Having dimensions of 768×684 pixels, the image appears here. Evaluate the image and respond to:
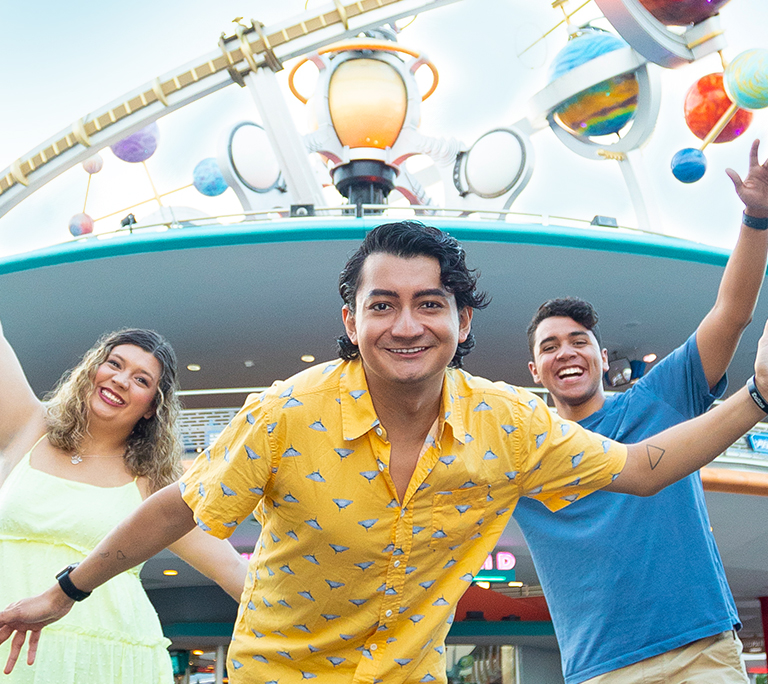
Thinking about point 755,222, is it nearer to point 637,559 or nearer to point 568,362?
point 568,362

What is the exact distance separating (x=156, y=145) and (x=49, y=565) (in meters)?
14.0

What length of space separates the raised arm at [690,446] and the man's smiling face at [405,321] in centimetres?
58

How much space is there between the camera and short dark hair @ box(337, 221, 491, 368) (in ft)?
6.50

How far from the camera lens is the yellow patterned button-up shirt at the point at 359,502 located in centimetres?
191

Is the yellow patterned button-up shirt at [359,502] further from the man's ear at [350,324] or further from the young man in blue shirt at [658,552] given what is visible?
the young man in blue shirt at [658,552]

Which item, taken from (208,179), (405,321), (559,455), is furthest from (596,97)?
(405,321)

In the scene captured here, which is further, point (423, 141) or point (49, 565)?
point (423, 141)

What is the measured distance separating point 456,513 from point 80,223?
16.3 metres

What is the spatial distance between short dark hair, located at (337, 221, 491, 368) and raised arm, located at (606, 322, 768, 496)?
23.9 inches

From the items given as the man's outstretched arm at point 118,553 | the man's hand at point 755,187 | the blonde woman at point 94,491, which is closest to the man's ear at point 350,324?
the man's outstretched arm at point 118,553

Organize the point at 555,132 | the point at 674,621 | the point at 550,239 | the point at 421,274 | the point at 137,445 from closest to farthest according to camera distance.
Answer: the point at 421,274, the point at 674,621, the point at 137,445, the point at 550,239, the point at 555,132

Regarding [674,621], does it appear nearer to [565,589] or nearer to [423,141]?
[565,589]

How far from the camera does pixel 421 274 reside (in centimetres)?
196

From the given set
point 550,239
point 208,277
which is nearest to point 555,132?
point 550,239
